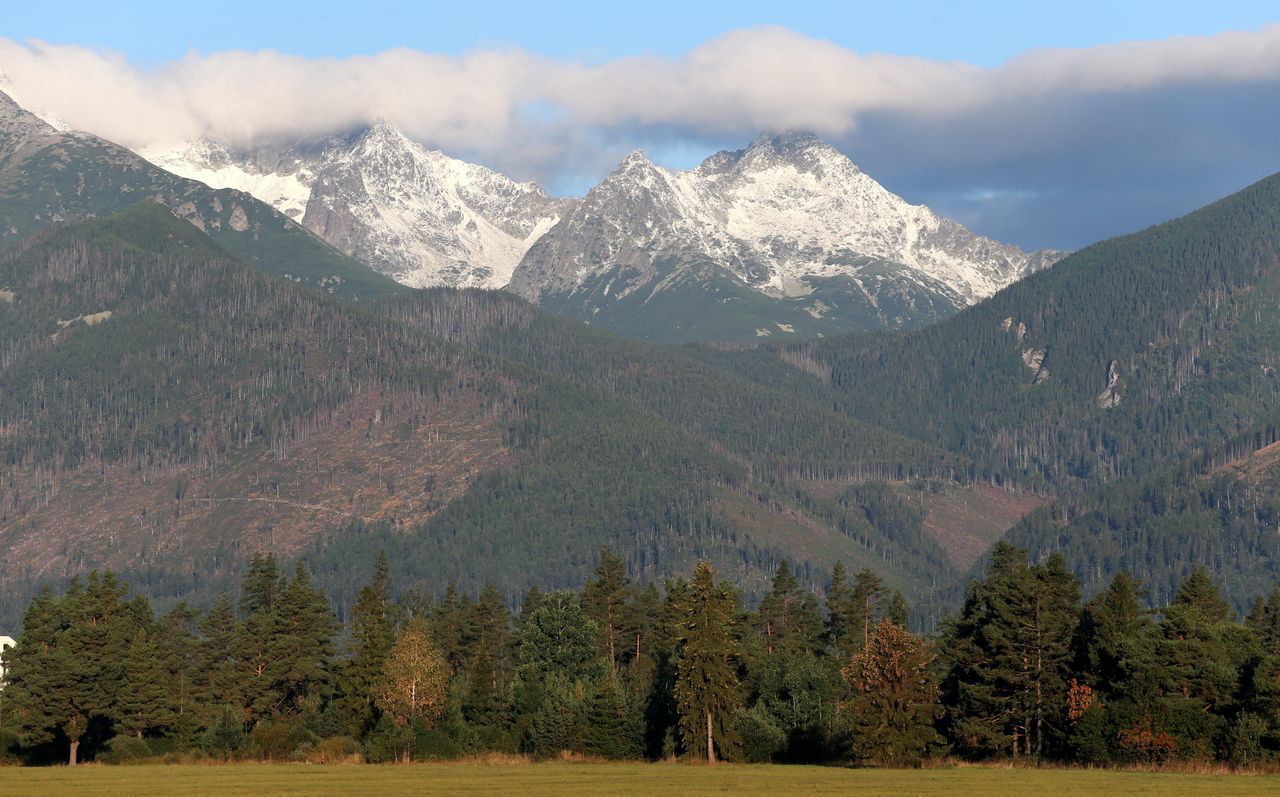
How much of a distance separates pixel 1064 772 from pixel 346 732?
70.5 meters

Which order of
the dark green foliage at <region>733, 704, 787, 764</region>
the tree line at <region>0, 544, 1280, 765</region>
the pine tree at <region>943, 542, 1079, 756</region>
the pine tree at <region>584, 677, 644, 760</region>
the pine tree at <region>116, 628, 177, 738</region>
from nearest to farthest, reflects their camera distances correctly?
the tree line at <region>0, 544, 1280, 765</region>
the pine tree at <region>943, 542, 1079, 756</region>
the dark green foliage at <region>733, 704, 787, 764</region>
the pine tree at <region>584, 677, 644, 760</region>
the pine tree at <region>116, 628, 177, 738</region>

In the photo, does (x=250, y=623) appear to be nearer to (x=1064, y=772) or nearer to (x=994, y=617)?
(x=994, y=617)

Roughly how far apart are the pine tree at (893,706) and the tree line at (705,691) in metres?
0.15

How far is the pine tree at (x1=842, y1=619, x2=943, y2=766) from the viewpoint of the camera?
149m

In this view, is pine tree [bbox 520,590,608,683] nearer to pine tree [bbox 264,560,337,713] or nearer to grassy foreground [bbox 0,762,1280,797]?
pine tree [bbox 264,560,337,713]

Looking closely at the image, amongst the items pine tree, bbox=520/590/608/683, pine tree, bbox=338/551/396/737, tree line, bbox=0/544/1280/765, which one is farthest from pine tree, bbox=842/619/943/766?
pine tree, bbox=338/551/396/737

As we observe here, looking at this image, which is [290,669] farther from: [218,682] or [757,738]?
[757,738]

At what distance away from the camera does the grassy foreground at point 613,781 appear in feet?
407

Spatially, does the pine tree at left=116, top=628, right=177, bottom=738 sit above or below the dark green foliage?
above

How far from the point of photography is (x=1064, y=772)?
454 ft

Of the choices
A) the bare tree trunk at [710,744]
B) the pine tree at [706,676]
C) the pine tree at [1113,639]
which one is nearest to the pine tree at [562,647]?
the pine tree at [706,676]

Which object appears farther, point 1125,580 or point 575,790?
point 1125,580

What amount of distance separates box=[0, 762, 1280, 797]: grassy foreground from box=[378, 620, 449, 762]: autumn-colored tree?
2251cm

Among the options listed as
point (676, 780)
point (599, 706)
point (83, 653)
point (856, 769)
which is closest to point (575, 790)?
point (676, 780)
